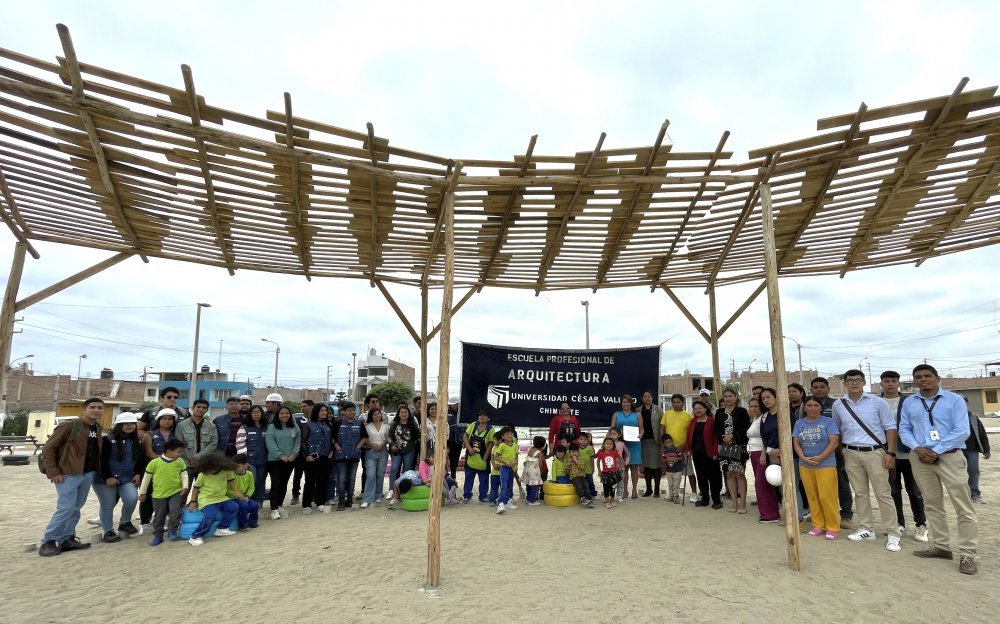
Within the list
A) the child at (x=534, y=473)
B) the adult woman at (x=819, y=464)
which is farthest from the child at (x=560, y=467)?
the adult woman at (x=819, y=464)

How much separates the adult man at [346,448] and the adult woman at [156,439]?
2.11 m

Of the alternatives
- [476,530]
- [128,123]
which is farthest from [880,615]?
[128,123]

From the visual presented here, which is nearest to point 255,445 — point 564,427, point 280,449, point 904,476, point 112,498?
point 280,449

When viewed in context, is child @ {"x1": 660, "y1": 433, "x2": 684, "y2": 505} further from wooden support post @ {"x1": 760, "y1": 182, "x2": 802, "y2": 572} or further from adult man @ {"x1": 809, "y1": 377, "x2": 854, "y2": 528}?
wooden support post @ {"x1": 760, "y1": 182, "x2": 802, "y2": 572}

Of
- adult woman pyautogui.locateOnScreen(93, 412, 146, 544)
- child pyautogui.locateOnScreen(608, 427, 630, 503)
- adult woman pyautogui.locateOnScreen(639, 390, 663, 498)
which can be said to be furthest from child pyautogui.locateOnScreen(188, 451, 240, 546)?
adult woman pyautogui.locateOnScreen(639, 390, 663, 498)

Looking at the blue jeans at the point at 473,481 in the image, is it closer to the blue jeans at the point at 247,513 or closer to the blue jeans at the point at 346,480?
the blue jeans at the point at 346,480

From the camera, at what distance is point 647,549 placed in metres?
5.63

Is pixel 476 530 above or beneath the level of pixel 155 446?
beneath

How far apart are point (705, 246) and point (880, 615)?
529 cm

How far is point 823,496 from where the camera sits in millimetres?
5926

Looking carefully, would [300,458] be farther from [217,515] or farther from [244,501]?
[217,515]

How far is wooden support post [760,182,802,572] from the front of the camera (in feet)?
15.9

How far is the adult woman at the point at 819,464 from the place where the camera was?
5.86 m

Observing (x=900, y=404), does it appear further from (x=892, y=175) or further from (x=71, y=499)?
(x=71, y=499)
